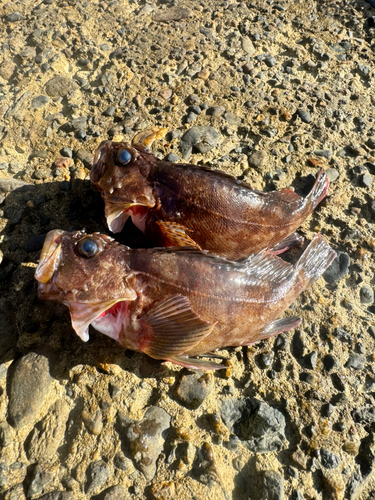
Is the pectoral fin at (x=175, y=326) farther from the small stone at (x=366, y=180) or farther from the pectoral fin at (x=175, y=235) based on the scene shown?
the small stone at (x=366, y=180)

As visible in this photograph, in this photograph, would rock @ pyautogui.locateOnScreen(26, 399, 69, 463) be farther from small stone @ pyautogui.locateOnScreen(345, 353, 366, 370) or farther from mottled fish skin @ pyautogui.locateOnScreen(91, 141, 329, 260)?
small stone @ pyautogui.locateOnScreen(345, 353, 366, 370)

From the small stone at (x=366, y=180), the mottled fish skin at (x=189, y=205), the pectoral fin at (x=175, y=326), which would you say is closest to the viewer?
the pectoral fin at (x=175, y=326)

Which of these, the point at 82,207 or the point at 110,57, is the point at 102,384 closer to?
the point at 82,207

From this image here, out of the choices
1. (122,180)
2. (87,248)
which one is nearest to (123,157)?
(122,180)

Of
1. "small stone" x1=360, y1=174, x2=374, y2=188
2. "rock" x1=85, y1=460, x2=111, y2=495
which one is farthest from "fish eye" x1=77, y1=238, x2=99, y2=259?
"small stone" x1=360, y1=174, x2=374, y2=188

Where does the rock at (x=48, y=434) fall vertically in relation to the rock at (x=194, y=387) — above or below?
below

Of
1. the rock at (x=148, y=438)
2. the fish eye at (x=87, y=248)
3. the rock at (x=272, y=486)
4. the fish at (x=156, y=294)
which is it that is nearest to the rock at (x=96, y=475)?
the rock at (x=148, y=438)
